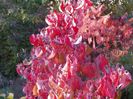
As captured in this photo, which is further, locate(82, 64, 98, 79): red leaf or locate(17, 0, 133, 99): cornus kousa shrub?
locate(82, 64, 98, 79): red leaf

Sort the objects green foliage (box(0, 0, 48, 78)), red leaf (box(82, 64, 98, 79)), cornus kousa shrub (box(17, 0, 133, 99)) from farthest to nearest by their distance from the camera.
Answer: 1. green foliage (box(0, 0, 48, 78))
2. red leaf (box(82, 64, 98, 79))
3. cornus kousa shrub (box(17, 0, 133, 99))

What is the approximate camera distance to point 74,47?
2549 millimetres

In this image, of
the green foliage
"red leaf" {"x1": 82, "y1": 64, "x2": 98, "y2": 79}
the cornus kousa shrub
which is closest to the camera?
the cornus kousa shrub

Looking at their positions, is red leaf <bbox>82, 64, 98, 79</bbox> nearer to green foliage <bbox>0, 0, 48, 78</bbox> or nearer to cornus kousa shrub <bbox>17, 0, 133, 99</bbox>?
cornus kousa shrub <bbox>17, 0, 133, 99</bbox>

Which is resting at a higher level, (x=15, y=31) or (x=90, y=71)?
(x=15, y=31)

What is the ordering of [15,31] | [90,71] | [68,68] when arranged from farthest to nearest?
[15,31] < [90,71] < [68,68]

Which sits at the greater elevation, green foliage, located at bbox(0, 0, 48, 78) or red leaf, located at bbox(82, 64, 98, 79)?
green foliage, located at bbox(0, 0, 48, 78)

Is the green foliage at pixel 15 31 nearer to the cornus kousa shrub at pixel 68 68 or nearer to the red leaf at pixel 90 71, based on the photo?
the cornus kousa shrub at pixel 68 68

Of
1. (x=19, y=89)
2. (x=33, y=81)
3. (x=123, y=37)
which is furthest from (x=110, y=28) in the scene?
(x=33, y=81)

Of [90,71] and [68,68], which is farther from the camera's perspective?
[90,71]

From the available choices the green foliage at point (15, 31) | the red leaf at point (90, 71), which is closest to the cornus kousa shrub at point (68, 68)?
the red leaf at point (90, 71)

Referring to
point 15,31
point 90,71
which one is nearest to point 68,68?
point 90,71

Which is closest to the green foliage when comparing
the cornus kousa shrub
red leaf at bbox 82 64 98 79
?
the cornus kousa shrub

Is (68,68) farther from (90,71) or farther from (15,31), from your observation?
(15,31)
